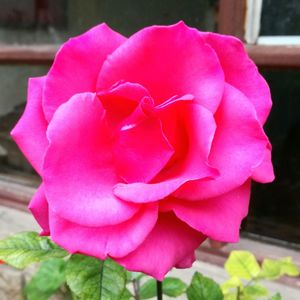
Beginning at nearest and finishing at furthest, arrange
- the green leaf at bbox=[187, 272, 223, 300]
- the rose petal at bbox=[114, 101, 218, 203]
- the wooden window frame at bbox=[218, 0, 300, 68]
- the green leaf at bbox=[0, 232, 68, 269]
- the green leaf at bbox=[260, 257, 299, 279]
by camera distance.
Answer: the rose petal at bbox=[114, 101, 218, 203], the green leaf at bbox=[0, 232, 68, 269], the green leaf at bbox=[187, 272, 223, 300], the green leaf at bbox=[260, 257, 299, 279], the wooden window frame at bbox=[218, 0, 300, 68]

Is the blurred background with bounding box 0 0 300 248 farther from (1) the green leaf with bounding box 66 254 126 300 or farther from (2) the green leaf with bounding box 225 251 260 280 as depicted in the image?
(1) the green leaf with bounding box 66 254 126 300

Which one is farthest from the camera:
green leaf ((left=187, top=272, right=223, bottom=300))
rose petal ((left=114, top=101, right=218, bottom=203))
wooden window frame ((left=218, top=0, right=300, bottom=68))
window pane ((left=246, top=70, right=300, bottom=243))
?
window pane ((left=246, top=70, right=300, bottom=243))

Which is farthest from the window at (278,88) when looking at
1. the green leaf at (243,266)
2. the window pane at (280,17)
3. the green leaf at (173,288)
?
the green leaf at (173,288)

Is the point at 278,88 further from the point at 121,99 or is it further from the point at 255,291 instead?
the point at 121,99

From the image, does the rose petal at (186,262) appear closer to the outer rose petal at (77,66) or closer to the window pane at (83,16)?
the outer rose petal at (77,66)

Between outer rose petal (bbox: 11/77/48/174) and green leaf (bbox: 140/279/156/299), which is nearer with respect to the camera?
outer rose petal (bbox: 11/77/48/174)

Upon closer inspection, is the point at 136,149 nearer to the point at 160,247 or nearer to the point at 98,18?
the point at 160,247

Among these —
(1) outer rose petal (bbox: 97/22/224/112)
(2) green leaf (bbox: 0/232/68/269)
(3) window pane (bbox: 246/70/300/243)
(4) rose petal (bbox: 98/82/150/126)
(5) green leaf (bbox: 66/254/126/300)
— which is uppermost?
(1) outer rose petal (bbox: 97/22/224/112)

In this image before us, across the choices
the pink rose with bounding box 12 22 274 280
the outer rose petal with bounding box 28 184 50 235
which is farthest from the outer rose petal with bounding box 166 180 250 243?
the outer rose petal with bounding box 28 184 50 235
